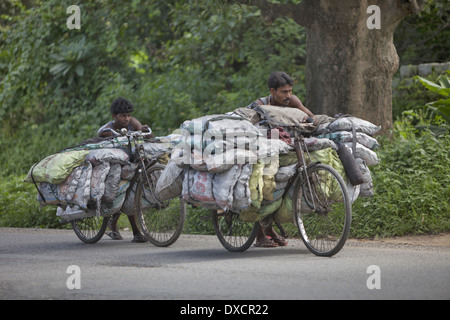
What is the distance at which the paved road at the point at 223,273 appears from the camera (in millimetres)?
6148

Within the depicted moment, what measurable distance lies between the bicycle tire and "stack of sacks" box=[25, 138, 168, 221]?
41 cm

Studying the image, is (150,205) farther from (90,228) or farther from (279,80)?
(279,80)

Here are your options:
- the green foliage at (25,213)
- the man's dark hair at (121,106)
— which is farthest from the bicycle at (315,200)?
the green foliage at (25,213)

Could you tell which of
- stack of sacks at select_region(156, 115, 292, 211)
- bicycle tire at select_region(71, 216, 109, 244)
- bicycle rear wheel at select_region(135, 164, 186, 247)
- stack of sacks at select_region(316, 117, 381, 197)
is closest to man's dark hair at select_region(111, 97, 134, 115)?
bicycle rear wheel at select_region(135, 164, 186, 247)

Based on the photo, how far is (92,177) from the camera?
9867mm

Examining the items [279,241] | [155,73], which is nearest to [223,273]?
[279,241]

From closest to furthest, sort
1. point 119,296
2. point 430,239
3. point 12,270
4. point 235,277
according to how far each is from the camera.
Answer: point 119,296 < point 235,277 < point 12,270 < point 430,239

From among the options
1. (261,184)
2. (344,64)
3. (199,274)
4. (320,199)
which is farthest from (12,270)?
(344,64)

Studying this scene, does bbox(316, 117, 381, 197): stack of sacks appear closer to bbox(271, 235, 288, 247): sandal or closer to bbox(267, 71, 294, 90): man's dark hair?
bbox(267, 71, 294, 90): man's dark hair

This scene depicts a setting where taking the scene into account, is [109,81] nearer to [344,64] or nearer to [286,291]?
[344,64]

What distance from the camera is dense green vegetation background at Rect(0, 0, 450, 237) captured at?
13.9 m

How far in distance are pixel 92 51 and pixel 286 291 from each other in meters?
16.0

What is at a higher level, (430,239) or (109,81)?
(109,81)

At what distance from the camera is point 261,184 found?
805 cm
